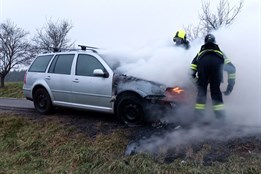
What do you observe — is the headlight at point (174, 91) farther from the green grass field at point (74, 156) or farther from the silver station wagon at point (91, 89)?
the green grass field at point (74, 156)

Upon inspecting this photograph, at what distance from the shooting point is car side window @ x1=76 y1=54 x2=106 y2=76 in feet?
23.8

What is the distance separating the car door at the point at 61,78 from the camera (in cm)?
773

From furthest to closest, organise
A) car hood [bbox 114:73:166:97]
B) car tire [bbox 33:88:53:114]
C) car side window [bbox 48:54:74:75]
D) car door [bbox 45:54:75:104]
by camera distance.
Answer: car tire [bbox 33:88:53:114], car side window [bbox 48:54:74:75], car door [bbox 45:54:75:104], car hood [bbox 114:73:166:97]

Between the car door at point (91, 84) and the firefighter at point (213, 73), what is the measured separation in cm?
181

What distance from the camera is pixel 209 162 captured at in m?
4.83

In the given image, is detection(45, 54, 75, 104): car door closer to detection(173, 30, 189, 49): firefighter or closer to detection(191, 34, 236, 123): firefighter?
detection(173, 30, 189, 49): firefighter

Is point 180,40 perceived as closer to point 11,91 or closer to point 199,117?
point 199,117

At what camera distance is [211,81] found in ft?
21.2

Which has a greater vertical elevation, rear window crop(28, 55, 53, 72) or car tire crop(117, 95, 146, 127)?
rear window crop(28, 55, 53, 72)

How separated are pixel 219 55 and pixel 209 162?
92.3 inches

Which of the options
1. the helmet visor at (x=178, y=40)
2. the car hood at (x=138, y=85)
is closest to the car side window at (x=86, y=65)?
the car hood at (x=138, y=85)

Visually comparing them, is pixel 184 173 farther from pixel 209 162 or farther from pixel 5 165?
pixel 5 165

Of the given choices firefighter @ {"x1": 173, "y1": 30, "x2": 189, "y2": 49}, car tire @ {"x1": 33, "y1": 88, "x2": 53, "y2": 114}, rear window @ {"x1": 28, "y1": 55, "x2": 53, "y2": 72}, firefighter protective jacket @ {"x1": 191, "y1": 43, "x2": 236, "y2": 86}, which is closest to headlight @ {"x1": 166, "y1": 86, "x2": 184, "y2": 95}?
firefighter protective jacket @ {"x1": 191, "y1": 43, "x2": 236, "y2": 86}

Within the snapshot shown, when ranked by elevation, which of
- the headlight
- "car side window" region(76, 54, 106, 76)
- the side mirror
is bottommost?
the headlight
